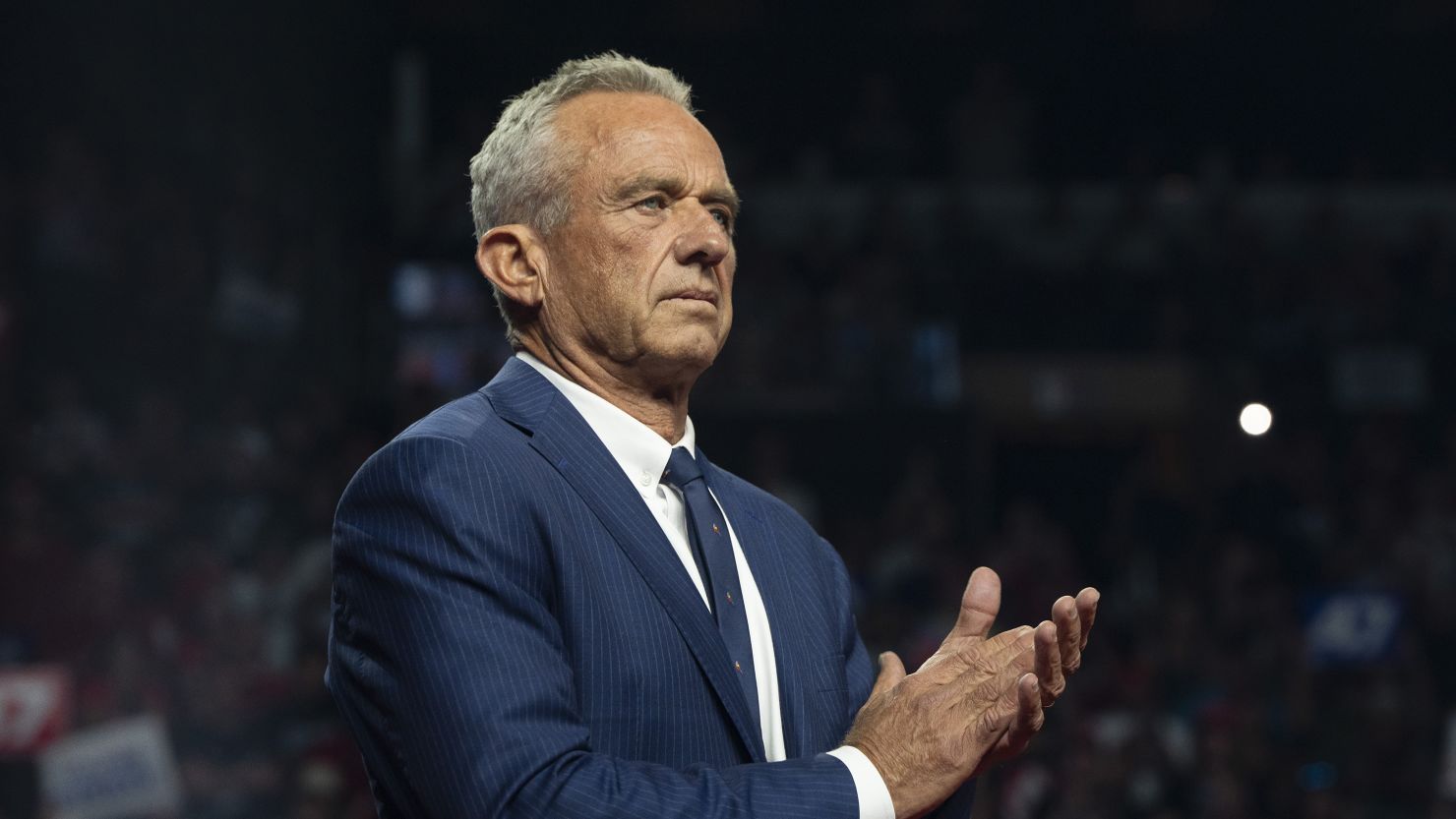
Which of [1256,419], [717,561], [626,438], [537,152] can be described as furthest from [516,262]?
[1256,419]

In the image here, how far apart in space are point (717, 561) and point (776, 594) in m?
0.14

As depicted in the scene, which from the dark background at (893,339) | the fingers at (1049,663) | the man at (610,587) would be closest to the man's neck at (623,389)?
the man at (610,587)

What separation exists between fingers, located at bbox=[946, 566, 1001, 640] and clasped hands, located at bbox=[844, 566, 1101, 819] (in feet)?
0.22

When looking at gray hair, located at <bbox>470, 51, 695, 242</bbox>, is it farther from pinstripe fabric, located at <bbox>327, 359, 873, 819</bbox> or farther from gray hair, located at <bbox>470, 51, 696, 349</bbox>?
pinstripe fabric, located at <bbox>327, 359, 873, 819</bbox>

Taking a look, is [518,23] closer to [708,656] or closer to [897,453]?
[897,453]

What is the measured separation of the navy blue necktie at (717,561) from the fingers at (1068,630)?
0.30m

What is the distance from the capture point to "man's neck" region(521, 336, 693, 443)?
1701 millimetres

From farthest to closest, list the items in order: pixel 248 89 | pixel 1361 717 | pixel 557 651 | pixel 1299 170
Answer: pixel 1299 170
pixel 248 89
pixel 1361 717
pixel 557 651

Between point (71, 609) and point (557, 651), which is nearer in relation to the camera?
point (557, 651)

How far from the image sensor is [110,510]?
20.6 ft

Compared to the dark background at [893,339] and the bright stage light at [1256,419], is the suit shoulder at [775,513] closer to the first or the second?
the dark background at [893,339]

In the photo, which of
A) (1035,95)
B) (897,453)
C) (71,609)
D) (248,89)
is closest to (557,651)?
(71,609)

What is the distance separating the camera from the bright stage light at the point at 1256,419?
7675mm

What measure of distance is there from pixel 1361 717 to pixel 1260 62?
589 cm
